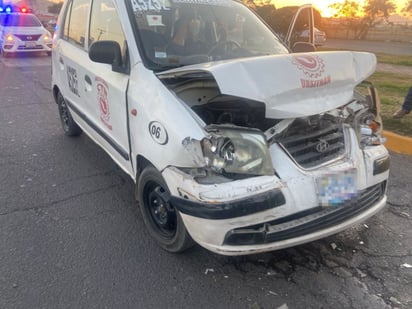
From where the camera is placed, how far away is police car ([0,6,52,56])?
1371 cm

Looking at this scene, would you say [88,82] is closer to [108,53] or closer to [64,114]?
[108,53]

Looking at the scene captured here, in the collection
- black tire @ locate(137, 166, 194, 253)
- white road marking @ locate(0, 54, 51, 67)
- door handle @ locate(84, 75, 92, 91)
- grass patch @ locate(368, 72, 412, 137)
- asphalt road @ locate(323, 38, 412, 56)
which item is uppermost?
door handle @ locate(84, 75, 92, 91)

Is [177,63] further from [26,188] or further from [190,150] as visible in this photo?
Result: [26,188]

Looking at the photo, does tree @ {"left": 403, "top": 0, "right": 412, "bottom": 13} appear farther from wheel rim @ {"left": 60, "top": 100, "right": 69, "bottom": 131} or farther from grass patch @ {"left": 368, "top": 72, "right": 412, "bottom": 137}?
wheel rim @ {"left": 60, "top": 100, "right": 69, "bottom": 131}

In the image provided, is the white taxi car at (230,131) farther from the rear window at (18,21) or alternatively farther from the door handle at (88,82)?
the rear window at (18,21)

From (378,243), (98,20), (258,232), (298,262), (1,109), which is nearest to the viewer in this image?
(258,232)

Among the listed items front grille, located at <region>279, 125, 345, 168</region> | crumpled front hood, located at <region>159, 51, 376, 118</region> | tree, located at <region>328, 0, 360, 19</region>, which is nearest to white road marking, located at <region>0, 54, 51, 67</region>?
crumpled front hood, located at <region>159, 51, 376, 118</region>

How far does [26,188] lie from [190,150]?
2.36 meters

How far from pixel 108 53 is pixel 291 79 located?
4.72 ft

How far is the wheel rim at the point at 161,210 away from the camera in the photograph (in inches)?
110

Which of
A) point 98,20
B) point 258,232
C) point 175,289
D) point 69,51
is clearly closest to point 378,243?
point 258,232

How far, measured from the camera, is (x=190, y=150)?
2.36m

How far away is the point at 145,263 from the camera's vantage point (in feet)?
9.20

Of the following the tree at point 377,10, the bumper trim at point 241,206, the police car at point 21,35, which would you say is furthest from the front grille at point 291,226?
the tree at point 377,10
